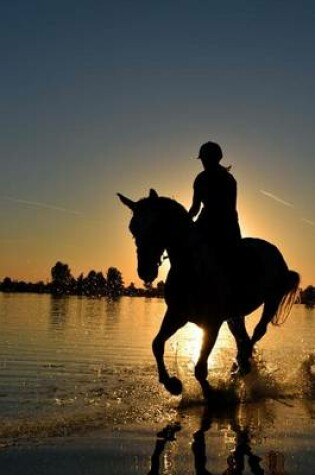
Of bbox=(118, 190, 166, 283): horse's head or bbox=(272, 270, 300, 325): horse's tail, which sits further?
bbox=(272, 270, 300, 325): horse's tail

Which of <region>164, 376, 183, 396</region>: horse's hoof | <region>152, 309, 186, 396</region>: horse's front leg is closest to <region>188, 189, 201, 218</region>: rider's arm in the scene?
<region>152, 309, 186, 396</region>: horse's front leg

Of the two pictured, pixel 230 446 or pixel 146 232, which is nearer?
pixel 230 446

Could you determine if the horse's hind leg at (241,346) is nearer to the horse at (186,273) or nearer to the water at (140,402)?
the water at (140,402)

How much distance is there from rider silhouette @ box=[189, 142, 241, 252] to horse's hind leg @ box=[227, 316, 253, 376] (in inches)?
86.4

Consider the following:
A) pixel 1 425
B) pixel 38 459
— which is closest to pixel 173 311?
pixel 1 425

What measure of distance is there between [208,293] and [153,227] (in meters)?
1.27

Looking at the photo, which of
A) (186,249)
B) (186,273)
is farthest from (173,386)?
(186,249)

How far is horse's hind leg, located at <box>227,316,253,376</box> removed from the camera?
36.6 feet

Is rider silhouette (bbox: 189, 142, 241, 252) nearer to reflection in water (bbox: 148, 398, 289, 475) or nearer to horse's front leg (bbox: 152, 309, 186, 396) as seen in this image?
horse's front leg (bbox: 152, 309, 186, 396)

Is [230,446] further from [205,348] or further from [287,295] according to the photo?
[287,295]

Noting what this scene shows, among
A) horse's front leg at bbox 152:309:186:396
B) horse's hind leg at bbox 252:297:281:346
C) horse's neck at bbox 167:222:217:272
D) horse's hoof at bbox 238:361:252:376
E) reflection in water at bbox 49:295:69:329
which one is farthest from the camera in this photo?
reflection in water at bbox 49:295:69:329

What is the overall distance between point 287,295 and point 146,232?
4615mm

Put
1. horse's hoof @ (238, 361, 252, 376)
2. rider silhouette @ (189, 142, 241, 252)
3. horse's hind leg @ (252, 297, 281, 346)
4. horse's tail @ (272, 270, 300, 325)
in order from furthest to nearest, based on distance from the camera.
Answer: horse's tail @ (272, 270, 300, 325)
horse's hind leg @ (252, 297, 281, 346)
horse's hoof @ (238, 361, 252, 376)
rider silhouette @ (189, 142, 241, 252)

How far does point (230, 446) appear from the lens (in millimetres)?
6480
